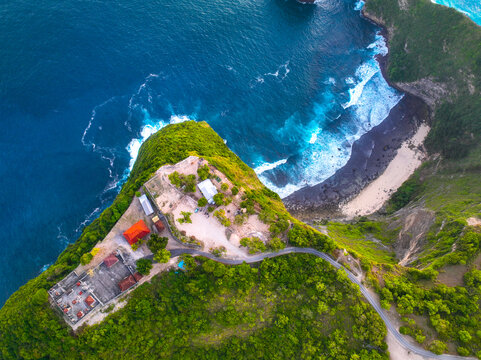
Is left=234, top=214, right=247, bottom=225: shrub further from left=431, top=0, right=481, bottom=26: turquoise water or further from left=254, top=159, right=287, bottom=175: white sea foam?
left=431, top=0, right=481, bottom=26: turquoise water

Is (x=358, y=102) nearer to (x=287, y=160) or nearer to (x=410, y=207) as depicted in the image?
(x=287, y=160)

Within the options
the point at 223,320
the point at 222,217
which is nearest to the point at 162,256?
the point at 222,217

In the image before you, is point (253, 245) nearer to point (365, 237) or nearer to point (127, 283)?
point (127, 283)

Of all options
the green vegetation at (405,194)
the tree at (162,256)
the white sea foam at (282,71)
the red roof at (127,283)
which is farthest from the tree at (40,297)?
the white sea foam at (282,71)

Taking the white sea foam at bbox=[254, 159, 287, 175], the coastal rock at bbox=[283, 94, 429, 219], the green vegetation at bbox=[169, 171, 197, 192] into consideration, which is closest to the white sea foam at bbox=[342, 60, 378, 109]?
the coastal rock at bbox=[283, 94, 429, 219]

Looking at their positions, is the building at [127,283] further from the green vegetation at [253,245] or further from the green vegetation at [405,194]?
the green vegetation at [405,194]

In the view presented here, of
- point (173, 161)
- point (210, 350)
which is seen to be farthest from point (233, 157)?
point (210, 350)

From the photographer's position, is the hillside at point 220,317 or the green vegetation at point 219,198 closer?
the hillside at point 220,317
